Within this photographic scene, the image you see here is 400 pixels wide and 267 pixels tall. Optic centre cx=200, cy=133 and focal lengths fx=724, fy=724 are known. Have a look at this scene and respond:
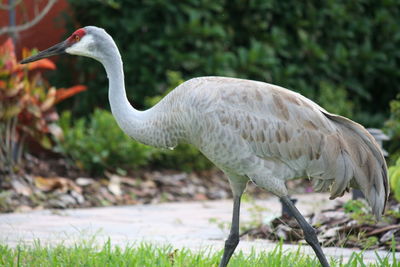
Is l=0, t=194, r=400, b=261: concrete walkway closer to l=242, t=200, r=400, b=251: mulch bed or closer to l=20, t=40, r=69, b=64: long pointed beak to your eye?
l=242, t=200, r=400, b=251: mulch bed

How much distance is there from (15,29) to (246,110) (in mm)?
4028

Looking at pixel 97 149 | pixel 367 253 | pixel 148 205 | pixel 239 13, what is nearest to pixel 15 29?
pixel 97 149

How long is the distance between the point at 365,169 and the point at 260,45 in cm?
509

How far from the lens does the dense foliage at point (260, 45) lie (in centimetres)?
878

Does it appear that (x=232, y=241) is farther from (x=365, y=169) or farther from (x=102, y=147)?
(x=102, y=147)

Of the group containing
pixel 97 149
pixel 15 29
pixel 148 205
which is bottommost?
pixel 148 205

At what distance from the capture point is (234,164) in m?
4.11

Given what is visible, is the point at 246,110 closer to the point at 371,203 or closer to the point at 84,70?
the point at 371,203

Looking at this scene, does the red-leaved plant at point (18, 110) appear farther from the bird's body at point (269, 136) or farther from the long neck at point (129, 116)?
A: the bird's body at point (269, 136)

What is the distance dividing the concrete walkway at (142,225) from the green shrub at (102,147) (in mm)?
827

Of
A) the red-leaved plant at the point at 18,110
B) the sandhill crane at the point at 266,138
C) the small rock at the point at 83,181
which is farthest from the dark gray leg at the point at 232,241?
the red-leaved plant at the point at 18,110

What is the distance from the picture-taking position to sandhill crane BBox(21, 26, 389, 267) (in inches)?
162

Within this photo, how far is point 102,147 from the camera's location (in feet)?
25.4

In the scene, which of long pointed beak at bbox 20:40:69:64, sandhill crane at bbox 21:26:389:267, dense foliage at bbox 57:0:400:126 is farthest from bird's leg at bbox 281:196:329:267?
dense foliage at bbox 57:0:400:126
